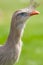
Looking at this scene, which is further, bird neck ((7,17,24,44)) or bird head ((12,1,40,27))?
bird neck ((7,17,24,44))

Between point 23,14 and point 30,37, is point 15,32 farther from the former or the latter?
point 30,37

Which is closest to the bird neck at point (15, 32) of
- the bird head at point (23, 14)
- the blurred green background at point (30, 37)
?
the bird head at point (23, 14)

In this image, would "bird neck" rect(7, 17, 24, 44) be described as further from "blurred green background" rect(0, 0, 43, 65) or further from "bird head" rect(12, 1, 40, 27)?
"blurred green background" rect(0, 0, 43, 65)

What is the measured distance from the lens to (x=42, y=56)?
12758 millimetres

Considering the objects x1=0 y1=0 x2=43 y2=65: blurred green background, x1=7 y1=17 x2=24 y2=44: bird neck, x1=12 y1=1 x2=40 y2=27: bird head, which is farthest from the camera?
x1=0 y1=0 x2=43 y2=65: blurred green background

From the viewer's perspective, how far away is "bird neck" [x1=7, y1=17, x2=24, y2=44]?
8414 mm

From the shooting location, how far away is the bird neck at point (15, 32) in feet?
27.6

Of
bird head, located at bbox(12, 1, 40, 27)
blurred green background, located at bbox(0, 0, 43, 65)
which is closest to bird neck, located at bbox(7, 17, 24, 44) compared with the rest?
bird head, located at bbox(12, 1, 40, 27)

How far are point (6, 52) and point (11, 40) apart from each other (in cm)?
24

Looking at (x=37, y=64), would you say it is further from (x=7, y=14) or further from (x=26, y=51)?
(x=7, y=14)

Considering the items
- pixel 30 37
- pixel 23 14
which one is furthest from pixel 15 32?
pixel 30 37

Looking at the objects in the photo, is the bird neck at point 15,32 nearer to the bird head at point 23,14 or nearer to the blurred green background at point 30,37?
the bird head at point 23,14

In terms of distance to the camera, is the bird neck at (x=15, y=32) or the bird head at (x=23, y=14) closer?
the bird head at (x=23, y=14)

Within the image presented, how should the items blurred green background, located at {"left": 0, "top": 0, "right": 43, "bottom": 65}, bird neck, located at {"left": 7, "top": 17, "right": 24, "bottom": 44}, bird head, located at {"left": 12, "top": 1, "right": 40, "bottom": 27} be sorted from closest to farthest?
1. bird head, located at {"left": 12, "top": 1, "right": 40, "bottom": 27}
2. bird neck, located at {"left": 7, "top": 17, "right": 24, "bottom": 44}
3. blurred green background, located at {"left": 0, "top": 0, "right": 43, "bottom": 65}
